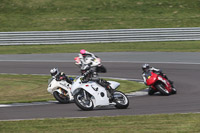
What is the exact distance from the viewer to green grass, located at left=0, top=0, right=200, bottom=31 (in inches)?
1412

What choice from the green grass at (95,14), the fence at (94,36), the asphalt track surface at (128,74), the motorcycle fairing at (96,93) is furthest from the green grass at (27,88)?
the green grass at (95,14)

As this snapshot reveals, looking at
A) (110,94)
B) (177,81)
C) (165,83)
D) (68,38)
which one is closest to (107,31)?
(68,38)

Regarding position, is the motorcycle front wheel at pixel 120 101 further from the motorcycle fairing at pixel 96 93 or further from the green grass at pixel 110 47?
Result: the green grass at pixel 110 47

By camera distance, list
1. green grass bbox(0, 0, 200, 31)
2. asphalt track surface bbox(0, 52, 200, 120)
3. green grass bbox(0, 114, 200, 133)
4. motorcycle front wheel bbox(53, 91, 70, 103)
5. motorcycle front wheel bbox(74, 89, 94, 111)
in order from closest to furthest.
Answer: green grass bbox(0, 114, 200, 133), asphalt track surface bbox(0, 52, 200, 120), motorcycle front wheel bbox(74, 89, 94, 111), motorcycle front wheel bbox(53, 91, 70, 103), green grass bbox(0, 0, 200, 31)

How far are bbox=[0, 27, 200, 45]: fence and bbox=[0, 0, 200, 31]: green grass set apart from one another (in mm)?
2814

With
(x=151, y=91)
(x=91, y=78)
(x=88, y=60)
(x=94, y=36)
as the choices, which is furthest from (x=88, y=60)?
(x=91, y=78)

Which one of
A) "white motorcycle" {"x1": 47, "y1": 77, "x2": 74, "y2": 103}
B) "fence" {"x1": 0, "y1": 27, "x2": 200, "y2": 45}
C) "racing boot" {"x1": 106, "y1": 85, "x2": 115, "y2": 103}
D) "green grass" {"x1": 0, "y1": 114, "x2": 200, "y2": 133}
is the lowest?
"green grass" {"x1": 0, "y1": 114, "x2": 200, "y2": 133}

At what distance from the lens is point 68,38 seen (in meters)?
32.4

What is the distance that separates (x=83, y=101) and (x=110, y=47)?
58.9 feet

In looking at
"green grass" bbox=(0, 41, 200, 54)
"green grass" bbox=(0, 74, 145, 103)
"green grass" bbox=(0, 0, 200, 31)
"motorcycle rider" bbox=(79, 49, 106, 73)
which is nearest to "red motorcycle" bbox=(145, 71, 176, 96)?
"green grass" bbox=(0, 74, 145, 103)

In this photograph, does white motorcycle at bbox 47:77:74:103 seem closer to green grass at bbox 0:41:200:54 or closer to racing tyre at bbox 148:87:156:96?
racing tyre at bbox 148:87:156:96

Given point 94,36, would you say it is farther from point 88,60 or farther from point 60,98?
point 60,98

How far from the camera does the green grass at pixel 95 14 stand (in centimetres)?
3588

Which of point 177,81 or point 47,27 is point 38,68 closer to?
point 177,81
